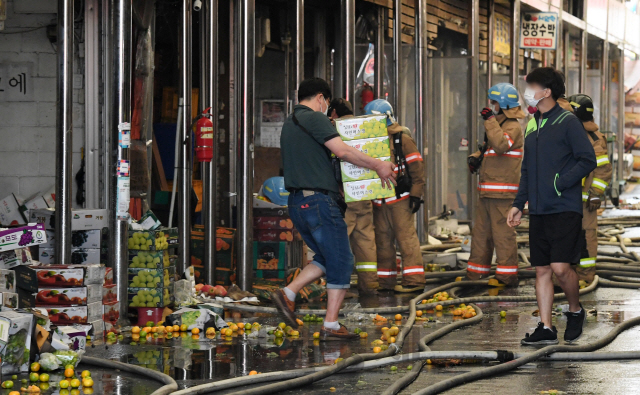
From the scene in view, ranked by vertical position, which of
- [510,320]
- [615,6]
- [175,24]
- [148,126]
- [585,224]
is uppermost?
[615,6]

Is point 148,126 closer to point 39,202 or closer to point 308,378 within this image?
point 39,202

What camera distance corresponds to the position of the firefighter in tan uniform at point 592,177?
9641mm

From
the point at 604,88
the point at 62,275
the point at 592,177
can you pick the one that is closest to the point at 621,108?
the point at 604,88

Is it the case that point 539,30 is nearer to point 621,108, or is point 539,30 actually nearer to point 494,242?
point 494,242

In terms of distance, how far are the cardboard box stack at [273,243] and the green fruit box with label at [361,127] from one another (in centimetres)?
286

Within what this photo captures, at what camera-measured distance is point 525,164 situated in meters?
7.10

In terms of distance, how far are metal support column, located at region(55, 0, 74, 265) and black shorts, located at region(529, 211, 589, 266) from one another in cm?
358

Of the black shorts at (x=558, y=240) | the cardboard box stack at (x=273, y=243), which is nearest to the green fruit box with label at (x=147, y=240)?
the cardboard box stack at (x=273, y=243)

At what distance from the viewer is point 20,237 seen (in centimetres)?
638

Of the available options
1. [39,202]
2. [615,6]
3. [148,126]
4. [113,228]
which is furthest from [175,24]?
→ [615,6]

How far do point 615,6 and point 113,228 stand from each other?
26033 millimetres

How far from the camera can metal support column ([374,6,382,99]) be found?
1373cm

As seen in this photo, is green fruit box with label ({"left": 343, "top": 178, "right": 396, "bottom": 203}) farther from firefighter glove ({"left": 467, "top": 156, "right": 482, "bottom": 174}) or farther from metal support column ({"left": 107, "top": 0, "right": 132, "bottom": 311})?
firefighter glove ({"left": 467, "top": 156, "right": 482, "bottom": 174})

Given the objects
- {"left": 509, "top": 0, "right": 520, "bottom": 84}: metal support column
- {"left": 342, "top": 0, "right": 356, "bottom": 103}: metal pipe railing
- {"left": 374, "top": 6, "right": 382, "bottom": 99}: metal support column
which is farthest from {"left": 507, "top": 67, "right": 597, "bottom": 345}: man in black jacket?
{"left": 509, "top": 0, "right": 520, "bottom": 84}: metal support column
